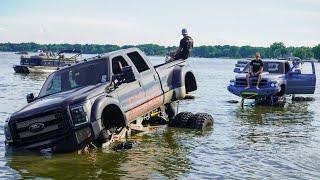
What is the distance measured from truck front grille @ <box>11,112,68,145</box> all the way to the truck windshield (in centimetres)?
150

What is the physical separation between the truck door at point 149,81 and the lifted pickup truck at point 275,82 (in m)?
8.32

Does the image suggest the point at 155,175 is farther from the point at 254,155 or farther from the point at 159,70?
the point at 159,70

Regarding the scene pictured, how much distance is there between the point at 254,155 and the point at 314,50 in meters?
161

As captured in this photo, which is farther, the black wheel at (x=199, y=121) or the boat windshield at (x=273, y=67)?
the boat windshield at (x=273, y=67)

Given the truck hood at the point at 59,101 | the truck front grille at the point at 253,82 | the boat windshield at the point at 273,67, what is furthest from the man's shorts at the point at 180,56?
the boat windshield at the point at 273,67

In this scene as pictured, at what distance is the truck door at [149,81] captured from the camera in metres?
11.9

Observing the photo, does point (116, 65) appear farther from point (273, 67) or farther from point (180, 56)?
point (273, 67)

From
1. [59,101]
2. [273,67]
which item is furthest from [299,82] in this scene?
[59,101]

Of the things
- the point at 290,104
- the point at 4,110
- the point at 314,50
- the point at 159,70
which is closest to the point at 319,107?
the point at 290,104

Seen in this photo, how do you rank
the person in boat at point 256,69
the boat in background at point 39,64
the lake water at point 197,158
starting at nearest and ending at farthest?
the lake water at point 197,158, the person in boat at point 256,69, the boat in background at point 39,64

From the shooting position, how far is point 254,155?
10367mm

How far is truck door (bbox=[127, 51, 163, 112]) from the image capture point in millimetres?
11891

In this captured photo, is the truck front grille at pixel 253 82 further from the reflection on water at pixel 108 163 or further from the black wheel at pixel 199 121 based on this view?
the reflection on water at pixel 108 163

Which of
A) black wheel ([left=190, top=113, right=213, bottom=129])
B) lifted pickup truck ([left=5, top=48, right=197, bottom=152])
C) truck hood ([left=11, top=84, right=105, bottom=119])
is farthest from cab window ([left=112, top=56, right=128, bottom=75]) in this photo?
black wheel ([left=190, top=113, right=213, bottom=129])
